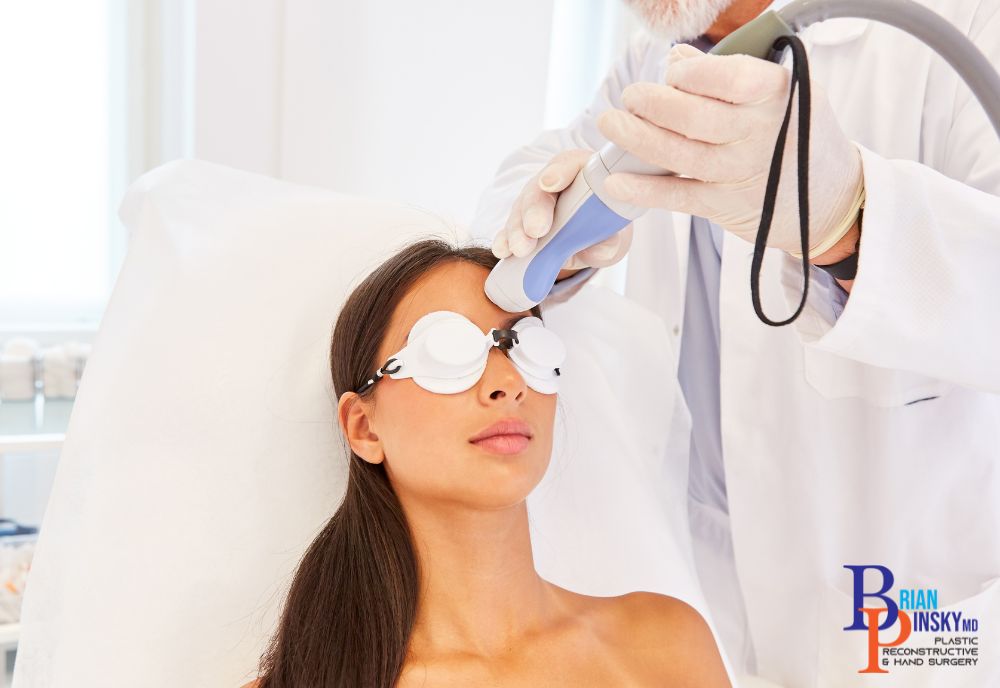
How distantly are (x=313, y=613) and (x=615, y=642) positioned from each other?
0.40 meters

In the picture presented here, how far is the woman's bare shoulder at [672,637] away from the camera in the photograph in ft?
3.90

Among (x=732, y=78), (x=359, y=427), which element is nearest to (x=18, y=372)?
(x=359, y=427)

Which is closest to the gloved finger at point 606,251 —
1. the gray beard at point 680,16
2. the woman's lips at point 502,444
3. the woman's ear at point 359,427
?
the woman's lips at point 502,444

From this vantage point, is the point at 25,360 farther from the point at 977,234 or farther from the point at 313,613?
the point at 977,234

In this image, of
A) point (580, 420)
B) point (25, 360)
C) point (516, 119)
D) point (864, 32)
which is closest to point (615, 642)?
point (580, 420)

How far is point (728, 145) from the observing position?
0.79m

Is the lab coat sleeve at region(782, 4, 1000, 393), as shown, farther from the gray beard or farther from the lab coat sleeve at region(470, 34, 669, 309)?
the lab coat sleeve at region(470, 34, 669, 309)

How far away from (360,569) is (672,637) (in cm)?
44

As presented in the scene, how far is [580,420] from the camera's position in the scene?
1466 mm

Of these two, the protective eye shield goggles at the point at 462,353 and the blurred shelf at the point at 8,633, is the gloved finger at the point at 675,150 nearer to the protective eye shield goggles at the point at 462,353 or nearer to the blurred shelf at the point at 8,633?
the protective eye shield goggles at the point at 462,353

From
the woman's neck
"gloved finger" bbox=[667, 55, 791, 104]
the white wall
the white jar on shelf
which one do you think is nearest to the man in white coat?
"gloved finger" bbox=[667, 55, 791, 104]

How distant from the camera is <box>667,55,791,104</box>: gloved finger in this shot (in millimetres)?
723

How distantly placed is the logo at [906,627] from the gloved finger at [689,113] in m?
0.80

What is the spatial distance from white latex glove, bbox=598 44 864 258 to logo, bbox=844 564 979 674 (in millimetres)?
612
